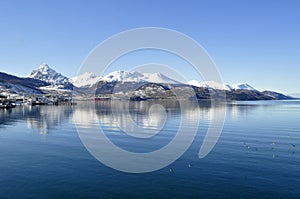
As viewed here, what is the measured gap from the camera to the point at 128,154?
54156 millimetres

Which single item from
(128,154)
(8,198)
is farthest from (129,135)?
(8,198)

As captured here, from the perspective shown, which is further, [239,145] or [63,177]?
[239,145]

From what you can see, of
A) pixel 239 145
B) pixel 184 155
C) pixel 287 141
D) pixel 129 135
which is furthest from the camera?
pixel 129 135

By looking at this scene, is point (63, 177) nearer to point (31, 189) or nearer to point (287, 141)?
point (31, 189)

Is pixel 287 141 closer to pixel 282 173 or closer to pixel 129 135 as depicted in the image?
pixel 282 173

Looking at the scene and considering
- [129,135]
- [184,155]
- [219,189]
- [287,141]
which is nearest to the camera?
[219,189]

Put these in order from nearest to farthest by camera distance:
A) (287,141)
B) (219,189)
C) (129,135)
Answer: (219,189) < (287,141) < (129,135)

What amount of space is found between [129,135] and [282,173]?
48298 mm

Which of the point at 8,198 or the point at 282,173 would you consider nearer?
the point at 8,198

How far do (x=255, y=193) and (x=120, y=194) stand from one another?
56.7ft

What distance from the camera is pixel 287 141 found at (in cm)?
6862

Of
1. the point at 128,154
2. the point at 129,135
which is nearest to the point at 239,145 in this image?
the point at 128,154

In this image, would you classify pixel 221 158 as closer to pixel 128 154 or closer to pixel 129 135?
pixel 128 154

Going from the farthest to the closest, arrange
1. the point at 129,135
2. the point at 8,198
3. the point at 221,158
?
the point at 129,135 < the point at 221,158 < the point at 8,198
